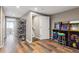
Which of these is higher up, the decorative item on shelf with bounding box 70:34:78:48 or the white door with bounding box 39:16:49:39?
the white door with bounding box 39:16:49:39

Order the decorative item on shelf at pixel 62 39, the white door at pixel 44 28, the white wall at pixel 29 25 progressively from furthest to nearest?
the decorative item on shelf at pixel 62 39 < the white door at pixel 44 28 < the white wall at pixel 29 25

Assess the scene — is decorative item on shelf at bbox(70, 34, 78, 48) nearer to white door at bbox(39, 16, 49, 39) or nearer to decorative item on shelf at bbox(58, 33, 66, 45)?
decorative item on shelf at bbox(58, 33, 66, 45)

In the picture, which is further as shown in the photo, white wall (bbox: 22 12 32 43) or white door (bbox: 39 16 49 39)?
white door (bbox: 39 16 49 39)

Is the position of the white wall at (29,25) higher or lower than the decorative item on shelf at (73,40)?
higher

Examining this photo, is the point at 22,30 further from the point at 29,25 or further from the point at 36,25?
the point at 36,25

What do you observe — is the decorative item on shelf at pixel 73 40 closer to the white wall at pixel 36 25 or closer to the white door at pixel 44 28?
the white door at pixel 44 28

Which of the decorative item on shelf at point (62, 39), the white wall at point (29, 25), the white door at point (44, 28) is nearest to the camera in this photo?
the white wall at point (29, 25)

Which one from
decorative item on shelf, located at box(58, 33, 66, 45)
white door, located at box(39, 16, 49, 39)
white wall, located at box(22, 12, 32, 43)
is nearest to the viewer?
white wall, located at box(22, 12, 32, 43)

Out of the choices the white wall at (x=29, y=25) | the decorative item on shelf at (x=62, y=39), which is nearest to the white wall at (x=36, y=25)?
the white wall at (x=29, y=25)

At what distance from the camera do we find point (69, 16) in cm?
329

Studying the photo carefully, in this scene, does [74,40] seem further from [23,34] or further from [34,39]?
[23,34]

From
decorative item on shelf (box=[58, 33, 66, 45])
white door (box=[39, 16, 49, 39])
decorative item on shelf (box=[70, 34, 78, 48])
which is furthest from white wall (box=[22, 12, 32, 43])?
decorative item on shelf (box=[70, 34, 78, 48])
